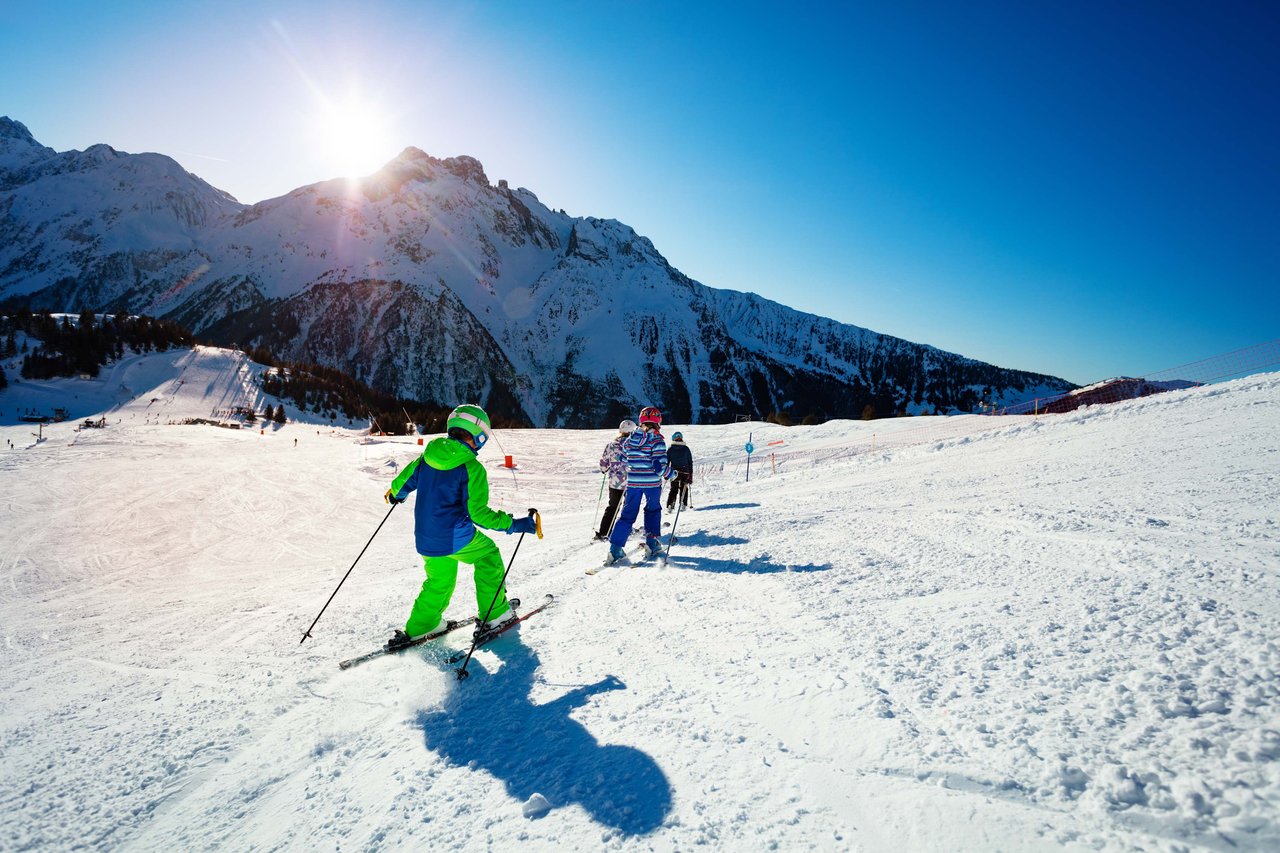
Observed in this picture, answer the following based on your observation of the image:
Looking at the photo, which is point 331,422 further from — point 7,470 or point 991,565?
point 991,565

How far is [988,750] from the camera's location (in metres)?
2.45

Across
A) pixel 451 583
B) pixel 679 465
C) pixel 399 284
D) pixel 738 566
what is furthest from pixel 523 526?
pixel 399 284

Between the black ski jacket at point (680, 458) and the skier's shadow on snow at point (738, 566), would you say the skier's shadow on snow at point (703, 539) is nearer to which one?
the skier's shadow on snow at point (738, 566)

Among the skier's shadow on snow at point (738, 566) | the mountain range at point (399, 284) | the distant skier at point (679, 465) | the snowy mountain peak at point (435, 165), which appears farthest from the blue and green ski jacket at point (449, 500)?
the snowy mountain peak at point (435, 165)

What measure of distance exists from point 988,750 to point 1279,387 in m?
18.1

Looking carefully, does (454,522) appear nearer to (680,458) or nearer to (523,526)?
(523,526)

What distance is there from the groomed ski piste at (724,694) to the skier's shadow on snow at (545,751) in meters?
0.02

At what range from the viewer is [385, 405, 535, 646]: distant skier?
4492mm

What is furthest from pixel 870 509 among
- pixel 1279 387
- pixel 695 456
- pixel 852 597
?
pixel 695 456

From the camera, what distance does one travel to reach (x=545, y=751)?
292 cm

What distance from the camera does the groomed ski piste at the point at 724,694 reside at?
2246 millimetres

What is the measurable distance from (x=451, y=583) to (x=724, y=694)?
106 inches

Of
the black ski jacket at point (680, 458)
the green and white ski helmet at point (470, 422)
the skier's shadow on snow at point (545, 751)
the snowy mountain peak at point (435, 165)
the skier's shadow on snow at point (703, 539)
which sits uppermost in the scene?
the snowy mountain peak at point (435, 165)

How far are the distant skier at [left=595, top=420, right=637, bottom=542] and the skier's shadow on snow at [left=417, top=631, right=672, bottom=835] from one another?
435 centimetres
